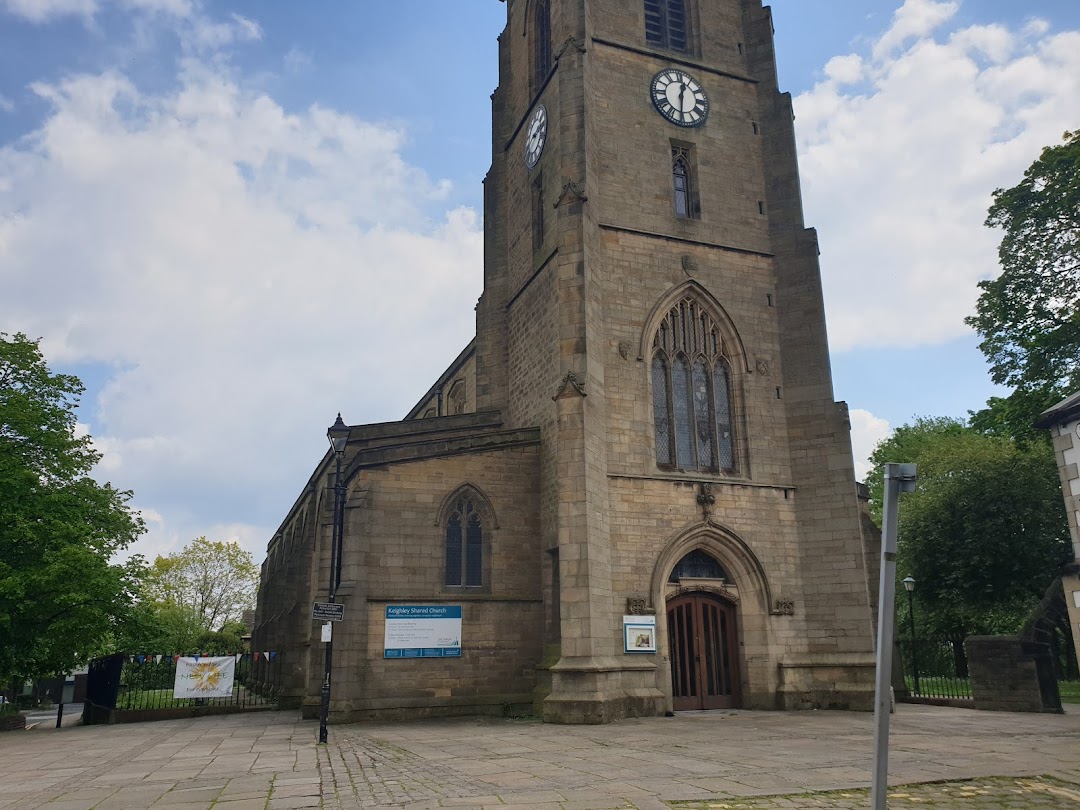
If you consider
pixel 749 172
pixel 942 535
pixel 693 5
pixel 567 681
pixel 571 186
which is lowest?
pixel 567 681

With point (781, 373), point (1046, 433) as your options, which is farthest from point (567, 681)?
point (1046, 433)

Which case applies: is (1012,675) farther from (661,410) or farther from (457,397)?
(457,397)

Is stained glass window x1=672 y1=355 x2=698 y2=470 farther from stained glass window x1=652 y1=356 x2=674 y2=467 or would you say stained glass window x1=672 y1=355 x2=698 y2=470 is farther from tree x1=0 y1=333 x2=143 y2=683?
tree x1=0 y1=333 x2=143 y2=683

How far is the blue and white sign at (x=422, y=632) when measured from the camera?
19.7m

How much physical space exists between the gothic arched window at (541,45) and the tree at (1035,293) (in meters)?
13.7

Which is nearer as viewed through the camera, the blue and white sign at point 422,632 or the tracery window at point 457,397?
the blue and white sign at point 422,632

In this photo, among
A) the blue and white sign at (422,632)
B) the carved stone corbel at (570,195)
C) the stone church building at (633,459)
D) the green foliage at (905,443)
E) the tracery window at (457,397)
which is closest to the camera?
the stone church building at (633,459)

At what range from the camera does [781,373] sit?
2300cm

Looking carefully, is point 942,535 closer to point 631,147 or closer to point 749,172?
point 749,172

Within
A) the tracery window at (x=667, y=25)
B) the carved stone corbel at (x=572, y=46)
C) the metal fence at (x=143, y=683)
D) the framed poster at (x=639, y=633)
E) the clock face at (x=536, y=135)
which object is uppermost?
the tracery window at (x=667, y=25)

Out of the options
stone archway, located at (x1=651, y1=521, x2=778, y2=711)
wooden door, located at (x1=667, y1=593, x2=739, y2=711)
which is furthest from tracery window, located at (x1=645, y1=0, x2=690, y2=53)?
wooden door, located at (x1=667, y1=593, x2=739, y2=711)

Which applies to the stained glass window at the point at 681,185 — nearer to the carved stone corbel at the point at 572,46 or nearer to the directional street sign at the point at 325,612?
the carved stone corbel at the point at 572,46

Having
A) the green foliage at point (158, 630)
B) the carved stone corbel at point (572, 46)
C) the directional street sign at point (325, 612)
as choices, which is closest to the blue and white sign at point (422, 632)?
the directional street sign at point (325, 612)

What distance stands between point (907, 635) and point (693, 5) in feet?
97.5
